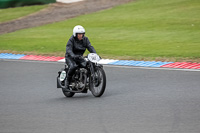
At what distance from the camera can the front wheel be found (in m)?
10.7

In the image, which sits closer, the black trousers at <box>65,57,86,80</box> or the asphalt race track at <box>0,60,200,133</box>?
the asphalt race track at <box>0,60,200,133</box>

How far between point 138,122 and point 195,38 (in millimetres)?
13390

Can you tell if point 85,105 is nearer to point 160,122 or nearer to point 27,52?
point 160,122

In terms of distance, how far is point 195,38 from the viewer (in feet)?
68.8

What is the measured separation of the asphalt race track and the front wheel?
0.18m

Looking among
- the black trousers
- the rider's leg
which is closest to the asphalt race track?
the rider's leg

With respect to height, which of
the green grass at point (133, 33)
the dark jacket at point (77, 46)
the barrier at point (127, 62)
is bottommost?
the barrier at point (127, 62)

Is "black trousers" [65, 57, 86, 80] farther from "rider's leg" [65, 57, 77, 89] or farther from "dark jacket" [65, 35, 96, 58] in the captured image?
"dark jacket" [65, 35, 96, 58]

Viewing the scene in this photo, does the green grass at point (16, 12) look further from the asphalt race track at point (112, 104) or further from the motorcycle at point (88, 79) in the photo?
the motorcycle at point (88, 79)

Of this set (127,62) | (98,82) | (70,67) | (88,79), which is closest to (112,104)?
(98,82)

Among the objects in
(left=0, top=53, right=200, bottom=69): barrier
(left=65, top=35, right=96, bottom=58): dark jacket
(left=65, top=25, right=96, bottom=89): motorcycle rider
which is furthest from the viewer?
(left=0, top=53, right=200, bottom=69): barrier

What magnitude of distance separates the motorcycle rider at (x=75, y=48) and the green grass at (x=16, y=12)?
22133 millimetres

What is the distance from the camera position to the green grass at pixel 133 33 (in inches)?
752

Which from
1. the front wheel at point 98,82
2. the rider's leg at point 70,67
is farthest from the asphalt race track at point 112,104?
the rider's leg at point 70,67
